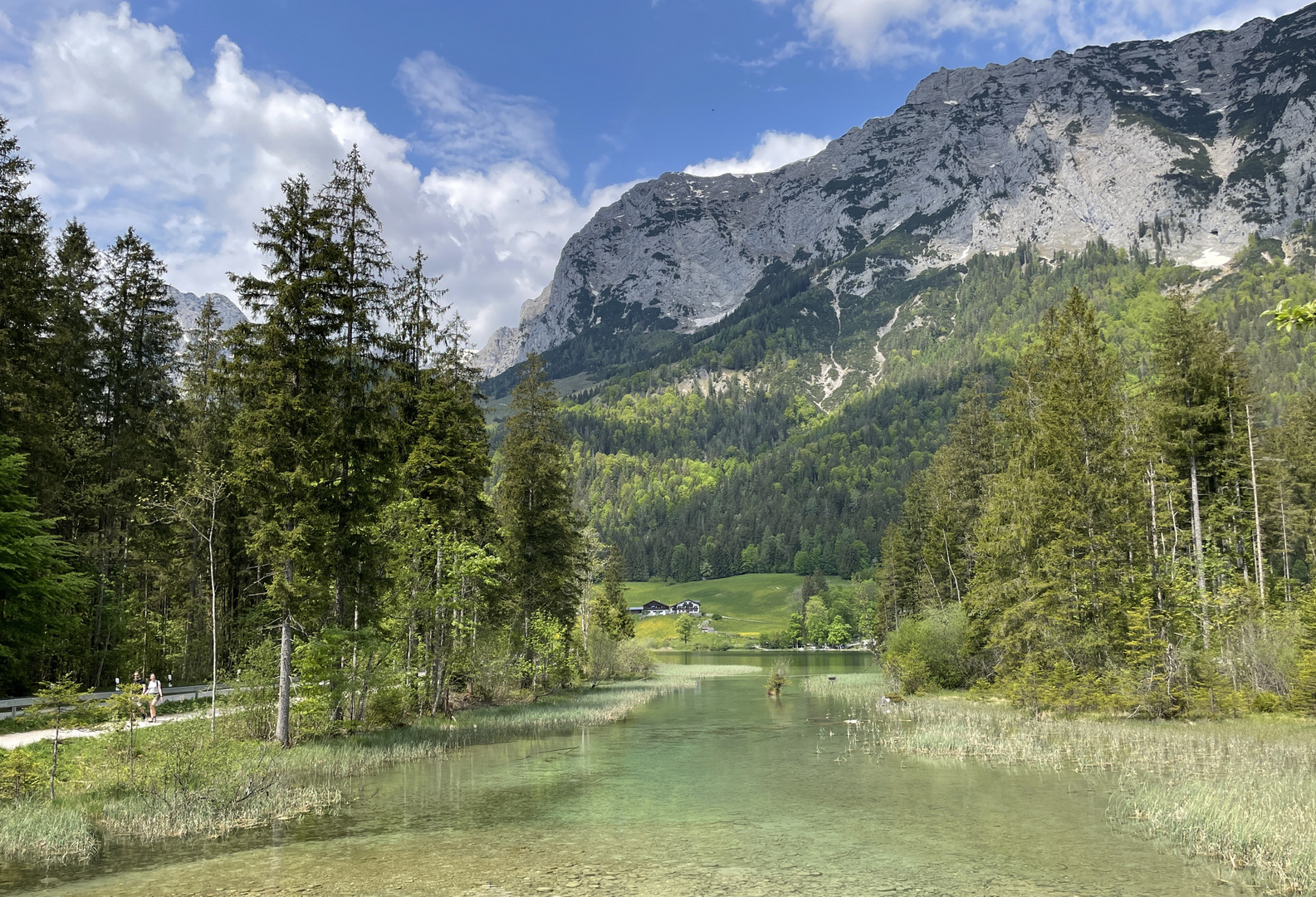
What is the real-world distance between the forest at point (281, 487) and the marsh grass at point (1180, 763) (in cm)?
1917

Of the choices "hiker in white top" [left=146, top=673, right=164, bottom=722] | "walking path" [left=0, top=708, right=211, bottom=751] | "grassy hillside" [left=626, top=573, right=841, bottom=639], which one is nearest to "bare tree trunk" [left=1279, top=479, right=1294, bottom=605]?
"walking path" [left=0, top=708, right=211, bottom=751]

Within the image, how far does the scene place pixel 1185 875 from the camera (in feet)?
43.9

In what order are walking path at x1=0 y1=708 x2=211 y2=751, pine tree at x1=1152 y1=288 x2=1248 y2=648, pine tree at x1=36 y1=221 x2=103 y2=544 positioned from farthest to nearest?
1. pine tree at x1=1152 y1=288 x2=1248 y2=648
2. pine tree at x1=36 y1=221 x2=103 y2=544
3. walking path at x1=0 y1=708 x2=211 y2=751

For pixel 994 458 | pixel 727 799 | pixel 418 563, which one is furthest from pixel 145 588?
pixel 994 458

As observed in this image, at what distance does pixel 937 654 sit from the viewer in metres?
50.0

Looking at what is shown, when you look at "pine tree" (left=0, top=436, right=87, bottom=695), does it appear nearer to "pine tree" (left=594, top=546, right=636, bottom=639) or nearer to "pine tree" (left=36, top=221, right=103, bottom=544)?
"pine tree" (left=36, top=221, right=103, bottom=544)

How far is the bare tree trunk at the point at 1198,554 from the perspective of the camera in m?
33.2

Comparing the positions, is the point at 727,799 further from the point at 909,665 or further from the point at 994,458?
the point at 994,458

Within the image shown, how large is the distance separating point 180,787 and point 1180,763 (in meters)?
26.4

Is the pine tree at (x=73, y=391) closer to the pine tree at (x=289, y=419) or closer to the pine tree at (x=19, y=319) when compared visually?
the pine tree at (x=19, y=319)

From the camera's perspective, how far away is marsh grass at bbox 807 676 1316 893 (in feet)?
46.1

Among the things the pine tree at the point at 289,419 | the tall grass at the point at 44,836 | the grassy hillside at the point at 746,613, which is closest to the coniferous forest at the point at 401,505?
the pine tree at the point at 289,419

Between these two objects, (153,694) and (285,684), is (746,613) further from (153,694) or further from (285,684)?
(285,684)

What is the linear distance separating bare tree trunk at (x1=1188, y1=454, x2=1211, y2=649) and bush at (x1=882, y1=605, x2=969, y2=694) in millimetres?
13972
